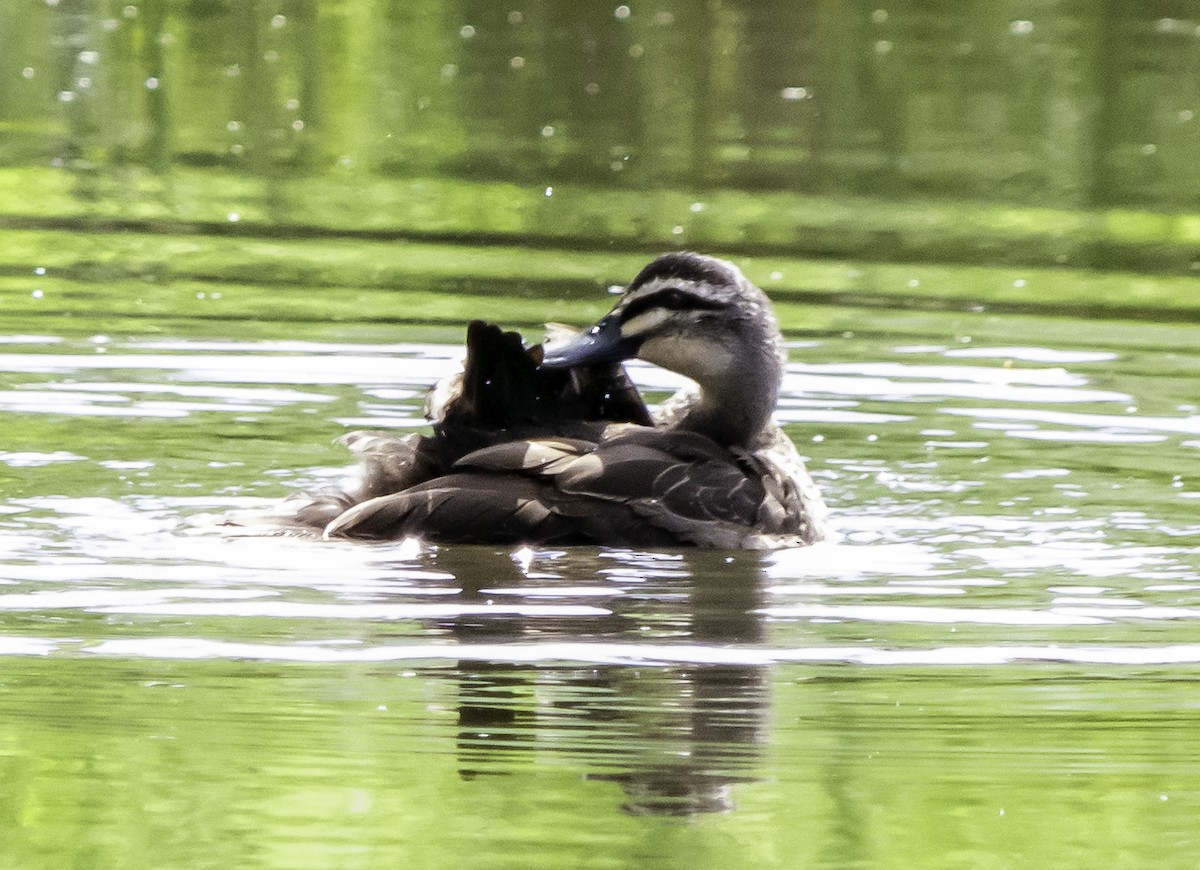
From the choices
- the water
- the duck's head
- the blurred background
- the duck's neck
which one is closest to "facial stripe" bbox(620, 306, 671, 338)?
the duck's head

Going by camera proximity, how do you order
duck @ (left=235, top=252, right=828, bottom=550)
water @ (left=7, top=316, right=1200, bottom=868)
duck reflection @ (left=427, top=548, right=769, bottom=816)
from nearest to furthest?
water @ (left=7, top=316, right=1200, bottom=868)
duck reflection @ (left=427, top=548, right=769, bottom=816)
duck @ (left=235, top=252, right=828, bottom=550)

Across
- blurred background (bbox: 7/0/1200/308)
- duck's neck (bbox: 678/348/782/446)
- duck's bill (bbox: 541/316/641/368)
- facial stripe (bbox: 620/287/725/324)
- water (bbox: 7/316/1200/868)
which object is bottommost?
blurred background (bbox: 7/0/1200/308)

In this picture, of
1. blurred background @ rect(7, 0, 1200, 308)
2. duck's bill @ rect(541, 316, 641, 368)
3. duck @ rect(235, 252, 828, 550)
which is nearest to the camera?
duck @ rect(235, 252, 828, 550)

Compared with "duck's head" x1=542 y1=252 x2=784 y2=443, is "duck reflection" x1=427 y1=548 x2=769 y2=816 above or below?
below

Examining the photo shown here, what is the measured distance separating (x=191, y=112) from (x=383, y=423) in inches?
374

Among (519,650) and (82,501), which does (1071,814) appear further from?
(82,501)

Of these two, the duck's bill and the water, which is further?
the duck's bill

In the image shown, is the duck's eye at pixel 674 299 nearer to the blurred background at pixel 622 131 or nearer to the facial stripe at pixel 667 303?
the facial stripe at pixel 667 303

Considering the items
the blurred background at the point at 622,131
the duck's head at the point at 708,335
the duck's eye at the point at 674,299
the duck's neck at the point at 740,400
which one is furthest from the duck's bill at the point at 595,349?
the blurred background at the point at 622,131

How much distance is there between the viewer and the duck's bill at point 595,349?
8375 mm

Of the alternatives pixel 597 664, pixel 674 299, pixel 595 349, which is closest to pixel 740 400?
pixel 674 299

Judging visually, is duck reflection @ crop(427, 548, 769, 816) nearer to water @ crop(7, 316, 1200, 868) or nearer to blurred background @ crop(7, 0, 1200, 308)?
water @ crop(7, 316, 1200, 868)

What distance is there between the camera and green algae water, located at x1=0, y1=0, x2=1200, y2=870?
5.66 metres

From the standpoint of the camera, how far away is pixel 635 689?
6500 millimetres
